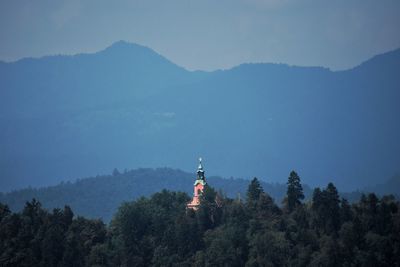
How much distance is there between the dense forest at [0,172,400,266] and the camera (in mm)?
97312

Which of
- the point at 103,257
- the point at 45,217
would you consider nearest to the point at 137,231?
the point at 103,257

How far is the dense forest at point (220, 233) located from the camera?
97.3 meters

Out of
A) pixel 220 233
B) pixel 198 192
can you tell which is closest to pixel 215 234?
pixel 220 233

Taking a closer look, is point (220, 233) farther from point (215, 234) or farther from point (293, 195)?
point (293, 195)

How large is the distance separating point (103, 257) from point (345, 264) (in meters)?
32.4

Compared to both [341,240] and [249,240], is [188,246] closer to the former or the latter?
[249,240]

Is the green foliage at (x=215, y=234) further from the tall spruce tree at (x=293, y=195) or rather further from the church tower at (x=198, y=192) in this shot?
the tall spruce tree at (x=293, y=195)

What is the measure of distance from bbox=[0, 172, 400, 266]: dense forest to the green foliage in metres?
0.11

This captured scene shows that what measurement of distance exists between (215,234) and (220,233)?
98cm

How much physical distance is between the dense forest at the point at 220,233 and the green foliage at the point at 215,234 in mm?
115

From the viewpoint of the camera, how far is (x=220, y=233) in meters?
109

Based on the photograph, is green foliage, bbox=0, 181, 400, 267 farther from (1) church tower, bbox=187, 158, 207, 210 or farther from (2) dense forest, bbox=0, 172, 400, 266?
(1) church tower, bbox=187, 158, 207, 210

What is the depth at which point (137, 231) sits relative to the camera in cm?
11588

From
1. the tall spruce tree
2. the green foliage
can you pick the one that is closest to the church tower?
the green foliage
